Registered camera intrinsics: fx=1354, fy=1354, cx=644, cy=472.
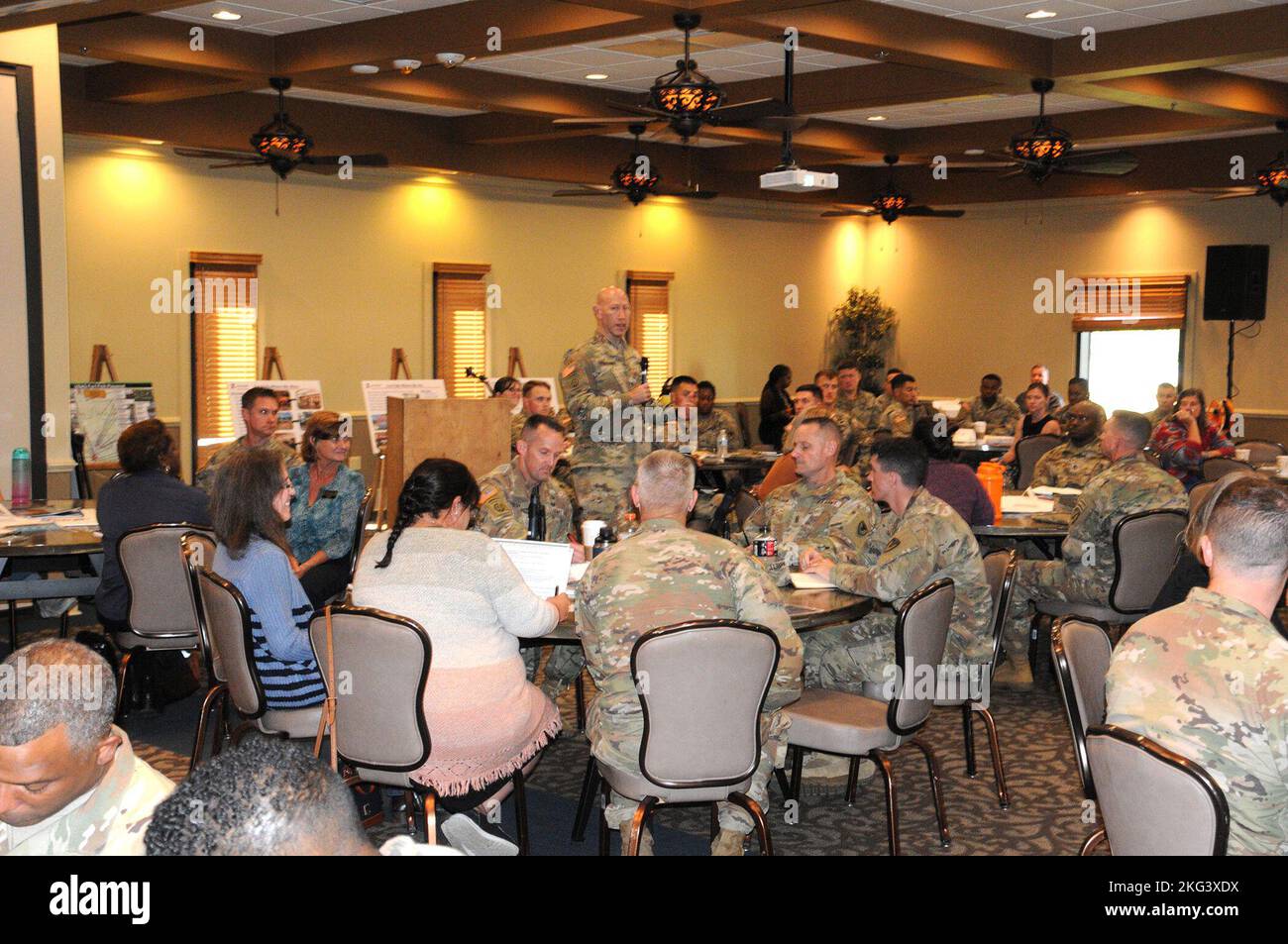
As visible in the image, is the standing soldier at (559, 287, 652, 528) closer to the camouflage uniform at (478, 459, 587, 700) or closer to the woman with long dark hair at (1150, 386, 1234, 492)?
the camouflage uniform at (478, 459, 587, 700)

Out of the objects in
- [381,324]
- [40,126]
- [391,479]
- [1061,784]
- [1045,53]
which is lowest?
[1061,784]

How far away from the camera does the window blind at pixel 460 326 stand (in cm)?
1342

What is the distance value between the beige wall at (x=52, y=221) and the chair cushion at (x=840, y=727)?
5.39m

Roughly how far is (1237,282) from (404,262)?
8434mm

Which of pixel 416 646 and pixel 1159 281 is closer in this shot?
pixel 416 646

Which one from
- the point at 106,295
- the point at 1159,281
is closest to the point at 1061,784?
the point at 106,295

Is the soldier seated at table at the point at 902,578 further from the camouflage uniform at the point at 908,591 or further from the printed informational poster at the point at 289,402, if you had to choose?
the printed informational poster at the point at 289,402

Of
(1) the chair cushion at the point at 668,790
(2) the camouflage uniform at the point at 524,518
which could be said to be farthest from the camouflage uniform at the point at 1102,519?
(1) the chair cushion at the point at 668,790

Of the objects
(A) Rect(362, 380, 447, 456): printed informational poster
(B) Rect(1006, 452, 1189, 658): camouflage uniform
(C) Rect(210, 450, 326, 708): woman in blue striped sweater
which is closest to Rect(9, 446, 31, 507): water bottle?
(C) Rect(210, 450, 326, 708): woman in blue striped sweater

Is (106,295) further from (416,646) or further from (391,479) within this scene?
(416,646)

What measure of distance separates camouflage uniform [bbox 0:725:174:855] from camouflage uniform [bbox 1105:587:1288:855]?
182 centimetres

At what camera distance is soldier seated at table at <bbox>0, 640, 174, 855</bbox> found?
2.32 m
